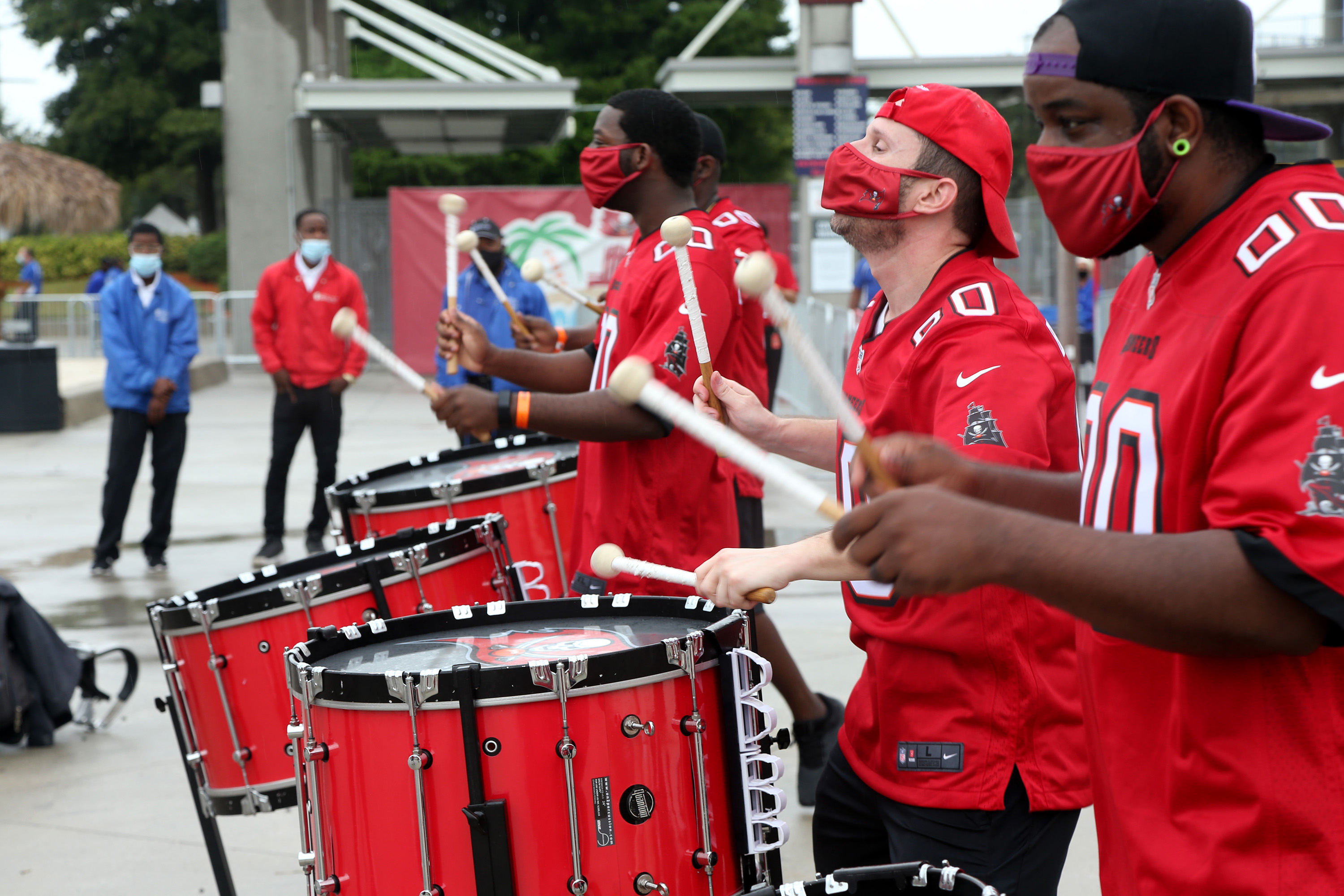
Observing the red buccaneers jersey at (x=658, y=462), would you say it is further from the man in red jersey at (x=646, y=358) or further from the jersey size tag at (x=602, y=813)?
the jersey size tag at (x=602, y=813)

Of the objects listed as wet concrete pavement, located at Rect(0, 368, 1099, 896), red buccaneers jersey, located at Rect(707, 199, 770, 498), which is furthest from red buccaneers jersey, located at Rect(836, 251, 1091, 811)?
red buccaneers jersey, located at Rect(707, 199, 770, 498)

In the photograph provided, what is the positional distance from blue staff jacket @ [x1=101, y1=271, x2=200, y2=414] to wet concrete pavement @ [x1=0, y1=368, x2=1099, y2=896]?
1049 millimetres

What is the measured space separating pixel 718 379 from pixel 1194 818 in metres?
1.41

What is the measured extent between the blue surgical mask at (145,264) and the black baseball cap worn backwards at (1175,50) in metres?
7.81

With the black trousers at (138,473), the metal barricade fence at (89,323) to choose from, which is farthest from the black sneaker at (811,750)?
the metal barricade fence at (89,323)

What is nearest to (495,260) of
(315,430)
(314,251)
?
(314,251)

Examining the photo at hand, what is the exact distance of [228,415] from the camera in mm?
15383

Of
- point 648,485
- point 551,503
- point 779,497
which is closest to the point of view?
point 648,485

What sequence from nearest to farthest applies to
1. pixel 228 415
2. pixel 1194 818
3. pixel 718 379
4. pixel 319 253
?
pixel 1194 818 < pixel 718 379 < pixel 319 253 < pixel 228 415

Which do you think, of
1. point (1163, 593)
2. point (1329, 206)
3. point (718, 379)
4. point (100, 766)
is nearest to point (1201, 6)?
point (1329, 206)

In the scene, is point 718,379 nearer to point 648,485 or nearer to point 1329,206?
point 648,485

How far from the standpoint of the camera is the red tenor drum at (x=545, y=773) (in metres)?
2.25

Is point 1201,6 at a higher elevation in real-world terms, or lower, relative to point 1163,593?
higher

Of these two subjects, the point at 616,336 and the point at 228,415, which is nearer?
the point at 616,336
